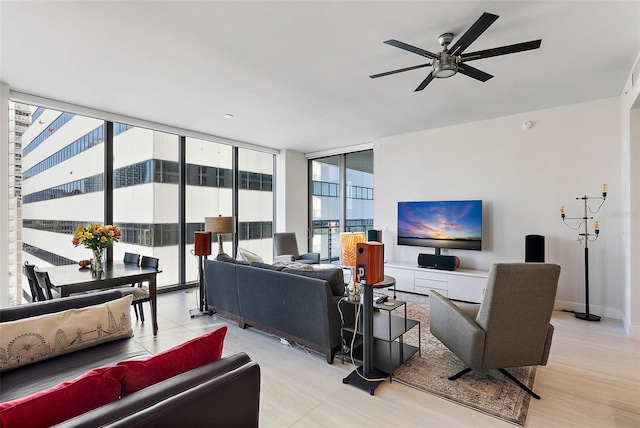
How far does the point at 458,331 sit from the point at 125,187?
4.89 meters

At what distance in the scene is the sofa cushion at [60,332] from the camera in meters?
1.68

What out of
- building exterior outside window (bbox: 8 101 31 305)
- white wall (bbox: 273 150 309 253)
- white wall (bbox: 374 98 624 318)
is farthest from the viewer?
white wall (bbox: 273 150 309 253)

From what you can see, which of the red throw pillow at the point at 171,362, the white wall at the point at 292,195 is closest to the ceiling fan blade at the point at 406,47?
the red throw pillow at the point at 171,362

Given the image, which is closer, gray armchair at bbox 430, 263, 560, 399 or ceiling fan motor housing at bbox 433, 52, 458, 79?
gray armchair at bbox 430, 263, 560, 399

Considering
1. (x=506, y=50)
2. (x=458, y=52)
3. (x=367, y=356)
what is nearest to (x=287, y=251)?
(x=367, y=356)

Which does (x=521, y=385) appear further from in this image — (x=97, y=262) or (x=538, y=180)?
(x=97, y=262)

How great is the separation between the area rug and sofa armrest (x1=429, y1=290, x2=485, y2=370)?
21 cm

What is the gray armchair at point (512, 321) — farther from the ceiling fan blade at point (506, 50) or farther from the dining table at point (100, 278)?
the dining table at point (100, 278)

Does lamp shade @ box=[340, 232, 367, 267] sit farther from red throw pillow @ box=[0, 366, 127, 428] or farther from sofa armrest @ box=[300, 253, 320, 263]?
sofa armrest @ box=[300, 253, 320, 263]

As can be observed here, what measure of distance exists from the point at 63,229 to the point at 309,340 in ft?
12.8

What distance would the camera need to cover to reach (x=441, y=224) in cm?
491

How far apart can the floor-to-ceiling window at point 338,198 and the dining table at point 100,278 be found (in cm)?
422

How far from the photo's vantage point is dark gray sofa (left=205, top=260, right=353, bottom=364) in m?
2.65

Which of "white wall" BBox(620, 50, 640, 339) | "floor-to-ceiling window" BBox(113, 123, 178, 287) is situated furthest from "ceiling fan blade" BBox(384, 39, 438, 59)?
"floor-to-ceiling window" BBox(113, 123, 178, 287)
